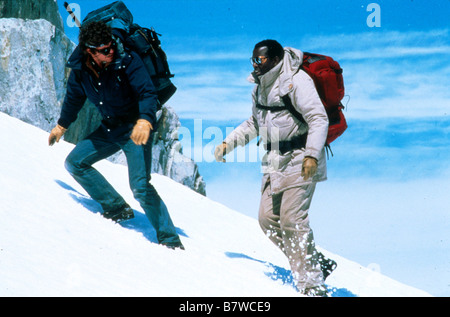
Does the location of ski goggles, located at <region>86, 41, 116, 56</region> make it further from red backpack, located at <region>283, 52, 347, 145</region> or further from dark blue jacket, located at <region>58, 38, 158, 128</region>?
red backpack, located at <region>283, 52, 347, 145</region>

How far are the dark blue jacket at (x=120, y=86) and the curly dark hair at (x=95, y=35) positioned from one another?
0.68 ft

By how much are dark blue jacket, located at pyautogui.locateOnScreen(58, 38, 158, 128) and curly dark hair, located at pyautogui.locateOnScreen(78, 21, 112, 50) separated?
207mm

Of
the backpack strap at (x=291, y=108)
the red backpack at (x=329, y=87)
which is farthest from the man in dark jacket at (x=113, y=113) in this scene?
the red backpack at (x=329, y=87)

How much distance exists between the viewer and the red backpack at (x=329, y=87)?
525cm

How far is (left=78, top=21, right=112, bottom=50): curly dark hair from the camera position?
5.05m

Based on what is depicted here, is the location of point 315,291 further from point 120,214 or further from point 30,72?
point 30,72

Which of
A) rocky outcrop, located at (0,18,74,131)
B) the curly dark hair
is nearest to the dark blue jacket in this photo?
the curly dark hair

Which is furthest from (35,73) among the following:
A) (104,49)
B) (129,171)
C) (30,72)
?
(104,49)

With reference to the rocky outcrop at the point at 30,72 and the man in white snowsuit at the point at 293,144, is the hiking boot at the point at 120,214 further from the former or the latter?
the rocky outcrop at the point at 30,72

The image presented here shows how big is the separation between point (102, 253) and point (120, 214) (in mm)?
1357

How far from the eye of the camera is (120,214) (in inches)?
252
